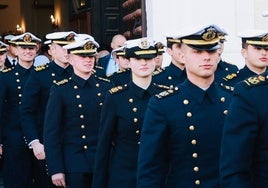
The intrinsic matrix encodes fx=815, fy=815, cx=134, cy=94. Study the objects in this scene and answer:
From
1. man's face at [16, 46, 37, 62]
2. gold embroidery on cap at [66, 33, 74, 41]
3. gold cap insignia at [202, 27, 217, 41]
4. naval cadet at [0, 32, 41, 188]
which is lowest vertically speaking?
naval cadet at [0, 32, 41, 188]

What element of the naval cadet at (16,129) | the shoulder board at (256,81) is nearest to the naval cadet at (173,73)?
the naval cadet at (16,129)

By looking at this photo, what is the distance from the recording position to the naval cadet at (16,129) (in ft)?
27.6

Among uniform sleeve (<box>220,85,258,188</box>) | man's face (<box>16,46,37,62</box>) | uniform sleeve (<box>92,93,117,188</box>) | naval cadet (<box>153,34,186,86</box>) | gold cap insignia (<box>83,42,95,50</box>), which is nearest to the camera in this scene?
uniform sleeve (<box>220,85,258,188</box>)

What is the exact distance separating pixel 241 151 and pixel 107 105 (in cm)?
236

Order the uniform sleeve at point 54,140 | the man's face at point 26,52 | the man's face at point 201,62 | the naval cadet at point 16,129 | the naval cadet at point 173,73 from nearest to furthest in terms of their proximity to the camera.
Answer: the man's face at point 201,62 < the uniform sleeve at point 54,140 < the naval cadet at point 173,73 < the naval cadet at point 16,129 < the man's face at point 26,52

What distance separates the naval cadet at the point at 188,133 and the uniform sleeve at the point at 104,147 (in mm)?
1165

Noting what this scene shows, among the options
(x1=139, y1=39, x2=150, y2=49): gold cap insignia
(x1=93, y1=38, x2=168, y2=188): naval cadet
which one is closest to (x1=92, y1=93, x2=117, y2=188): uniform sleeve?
(x1=93, y1=38, x2=168, y2=188): naval cadet

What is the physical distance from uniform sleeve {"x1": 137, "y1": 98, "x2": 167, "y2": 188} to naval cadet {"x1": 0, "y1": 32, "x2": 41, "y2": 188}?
4082mm

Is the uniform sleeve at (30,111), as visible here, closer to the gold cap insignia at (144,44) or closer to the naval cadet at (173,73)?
the naval cadet at (173,73)

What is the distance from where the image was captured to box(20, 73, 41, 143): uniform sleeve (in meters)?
7.80

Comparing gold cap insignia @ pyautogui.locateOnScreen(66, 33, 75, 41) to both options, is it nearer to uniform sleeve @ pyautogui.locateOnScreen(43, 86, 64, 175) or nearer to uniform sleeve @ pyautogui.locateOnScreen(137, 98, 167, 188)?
uniform sleeve @ pyautogui.locateOnScreen(43, 86, 64, 175)

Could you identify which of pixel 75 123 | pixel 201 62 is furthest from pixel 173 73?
pixel 201 62

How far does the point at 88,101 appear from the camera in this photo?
6.80 metres

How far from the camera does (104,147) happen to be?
5.53m
